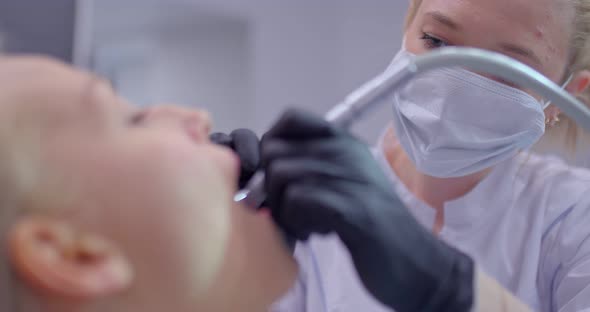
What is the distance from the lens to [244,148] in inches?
30.6

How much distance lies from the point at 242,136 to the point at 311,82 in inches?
96.3

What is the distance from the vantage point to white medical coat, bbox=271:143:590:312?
1.12m

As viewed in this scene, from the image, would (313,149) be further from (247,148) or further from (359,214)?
(247,148)

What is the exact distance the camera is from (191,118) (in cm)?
63

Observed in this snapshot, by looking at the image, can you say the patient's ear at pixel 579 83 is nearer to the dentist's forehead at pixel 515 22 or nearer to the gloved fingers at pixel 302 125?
the dentist's forehead at pixel 515 22

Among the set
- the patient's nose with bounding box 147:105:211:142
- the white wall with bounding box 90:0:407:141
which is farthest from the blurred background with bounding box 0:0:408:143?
the patient's nose with bounding box 147:105:211:142

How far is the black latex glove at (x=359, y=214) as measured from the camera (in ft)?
1.92

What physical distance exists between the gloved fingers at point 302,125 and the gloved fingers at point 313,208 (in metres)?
0.05

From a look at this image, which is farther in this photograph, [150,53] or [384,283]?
[150,53]

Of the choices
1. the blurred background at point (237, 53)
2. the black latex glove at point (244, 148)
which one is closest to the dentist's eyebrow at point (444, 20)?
the black latex glove at point (244, 148)

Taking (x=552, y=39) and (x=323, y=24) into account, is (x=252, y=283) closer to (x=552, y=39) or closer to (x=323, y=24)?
(x=552, y=39)

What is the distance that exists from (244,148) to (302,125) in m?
0.20

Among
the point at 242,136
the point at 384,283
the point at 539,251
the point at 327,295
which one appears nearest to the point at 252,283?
the point at 384,283

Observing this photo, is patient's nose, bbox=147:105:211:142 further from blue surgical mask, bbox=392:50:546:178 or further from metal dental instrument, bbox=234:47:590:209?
blue surgical mask, bbox=392:50:546:178
